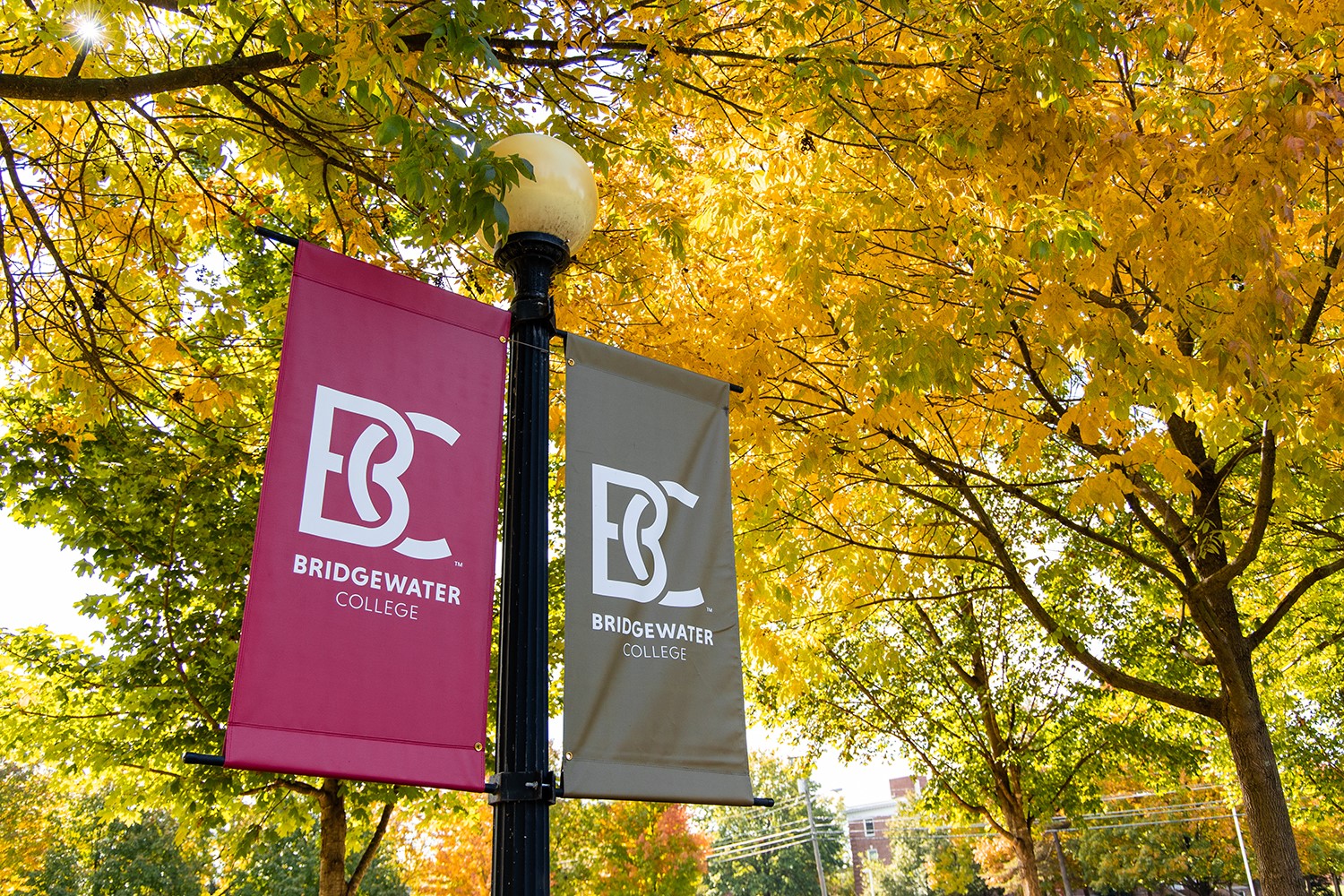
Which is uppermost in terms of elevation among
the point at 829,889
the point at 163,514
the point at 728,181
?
the point at 728,181

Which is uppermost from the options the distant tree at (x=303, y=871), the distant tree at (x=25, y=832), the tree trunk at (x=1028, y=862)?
the distant tree at (x=25, y=832)

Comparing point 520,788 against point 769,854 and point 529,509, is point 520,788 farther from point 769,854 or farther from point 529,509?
point 769,854

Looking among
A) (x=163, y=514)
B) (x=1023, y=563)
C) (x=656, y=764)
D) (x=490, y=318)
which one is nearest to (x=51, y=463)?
(x=163, y=514)

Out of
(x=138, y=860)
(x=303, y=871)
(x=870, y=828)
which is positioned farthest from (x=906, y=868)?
(x=138, y=860)

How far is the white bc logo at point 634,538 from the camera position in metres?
3.26

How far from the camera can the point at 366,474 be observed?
297cm

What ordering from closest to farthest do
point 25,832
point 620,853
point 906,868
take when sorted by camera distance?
1. point 25,832
2. point 620,853
3. point 906,868

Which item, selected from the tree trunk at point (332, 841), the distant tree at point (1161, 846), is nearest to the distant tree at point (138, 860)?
the tree trunk at point (332, 841)

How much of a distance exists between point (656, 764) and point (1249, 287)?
14.1 ft

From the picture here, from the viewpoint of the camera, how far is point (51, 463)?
30.8 feet

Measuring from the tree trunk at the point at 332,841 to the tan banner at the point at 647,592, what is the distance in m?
8.55

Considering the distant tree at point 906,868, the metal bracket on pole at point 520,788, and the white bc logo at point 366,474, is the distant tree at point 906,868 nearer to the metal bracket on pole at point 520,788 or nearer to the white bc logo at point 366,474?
the metal bracket on pole at point 520,788

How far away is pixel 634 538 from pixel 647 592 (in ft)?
0.65

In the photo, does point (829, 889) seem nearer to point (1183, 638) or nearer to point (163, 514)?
point (1183, 638)
